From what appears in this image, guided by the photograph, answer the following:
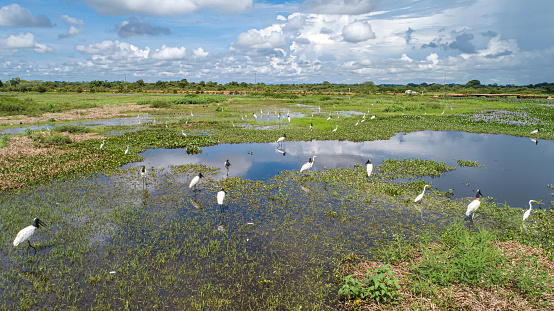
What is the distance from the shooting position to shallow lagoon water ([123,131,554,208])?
43.1 ft

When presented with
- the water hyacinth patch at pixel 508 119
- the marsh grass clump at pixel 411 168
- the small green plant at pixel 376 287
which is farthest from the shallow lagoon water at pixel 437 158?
the small green plant at pixel 376 287

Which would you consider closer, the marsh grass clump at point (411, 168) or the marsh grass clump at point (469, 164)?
the marsh grass clump at point (411, 168)

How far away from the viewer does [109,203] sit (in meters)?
10.8

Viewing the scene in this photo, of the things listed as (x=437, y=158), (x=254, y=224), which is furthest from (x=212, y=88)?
(x=254, y=224)

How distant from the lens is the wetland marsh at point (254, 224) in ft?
20.3

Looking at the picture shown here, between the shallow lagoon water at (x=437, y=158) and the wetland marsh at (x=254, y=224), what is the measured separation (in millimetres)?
132

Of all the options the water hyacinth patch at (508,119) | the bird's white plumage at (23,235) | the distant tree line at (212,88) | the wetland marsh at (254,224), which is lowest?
the wetland marsh at (254,224)

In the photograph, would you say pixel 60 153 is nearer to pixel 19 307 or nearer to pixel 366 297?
pixel 19 307

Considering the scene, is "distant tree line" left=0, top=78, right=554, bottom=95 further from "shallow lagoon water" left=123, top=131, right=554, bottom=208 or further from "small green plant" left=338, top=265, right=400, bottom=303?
"small green plant" left=338, top=265, right=400, bottom=303

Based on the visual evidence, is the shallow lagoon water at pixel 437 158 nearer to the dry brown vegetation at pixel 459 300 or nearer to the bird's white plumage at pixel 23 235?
the dry brown vegetation at pixel 459 300

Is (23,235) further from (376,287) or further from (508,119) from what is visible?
(508,119)

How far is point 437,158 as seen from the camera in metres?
17.6

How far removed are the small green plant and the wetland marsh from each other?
7.4 inches

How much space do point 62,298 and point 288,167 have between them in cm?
1108
